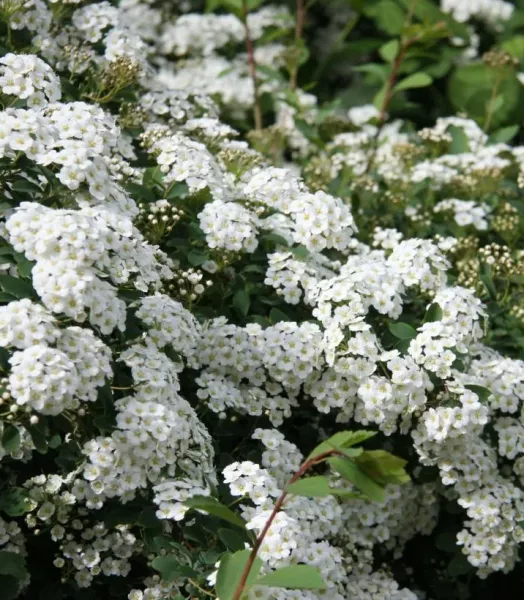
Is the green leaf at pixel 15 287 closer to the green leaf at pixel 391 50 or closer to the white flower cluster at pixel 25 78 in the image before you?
the white flower cluster at pixel 25 78

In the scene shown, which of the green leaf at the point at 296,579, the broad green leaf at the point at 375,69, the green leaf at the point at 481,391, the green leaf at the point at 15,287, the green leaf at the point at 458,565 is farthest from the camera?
the broad green leaf at the point at 375,69

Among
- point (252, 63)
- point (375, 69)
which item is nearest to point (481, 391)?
point (375, 69)

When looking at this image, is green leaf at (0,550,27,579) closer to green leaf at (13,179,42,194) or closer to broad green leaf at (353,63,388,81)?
green leaf at (13,179,42,194)

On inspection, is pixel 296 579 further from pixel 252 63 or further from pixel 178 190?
pixel 252 63

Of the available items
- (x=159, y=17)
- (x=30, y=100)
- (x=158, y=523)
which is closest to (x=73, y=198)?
(x=30, y=100)

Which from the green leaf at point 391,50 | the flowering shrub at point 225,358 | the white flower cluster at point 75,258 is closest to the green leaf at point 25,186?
the flowering shrub at point 225,358

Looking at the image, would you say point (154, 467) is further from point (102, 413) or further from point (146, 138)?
point (146, 138)

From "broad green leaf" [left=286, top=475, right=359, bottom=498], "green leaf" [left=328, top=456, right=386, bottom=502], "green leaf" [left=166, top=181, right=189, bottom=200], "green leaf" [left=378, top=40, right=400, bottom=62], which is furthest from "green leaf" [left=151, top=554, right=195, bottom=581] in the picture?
"green leaf" [left=378, top=40, right=400, bottom=62]
